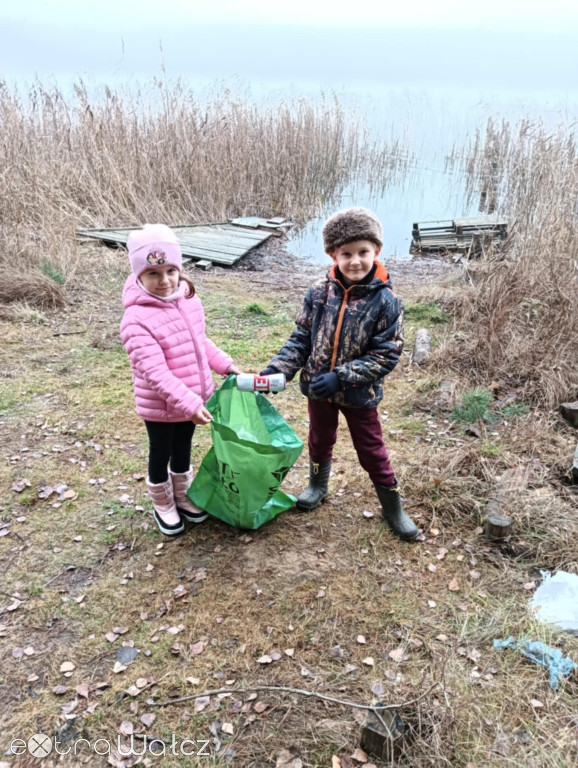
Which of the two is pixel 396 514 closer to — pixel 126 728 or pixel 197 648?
pixel 197 648

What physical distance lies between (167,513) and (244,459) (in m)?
0.67

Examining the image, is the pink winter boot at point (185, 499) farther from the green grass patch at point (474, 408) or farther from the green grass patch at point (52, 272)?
the green grass patch at point (52, 272)

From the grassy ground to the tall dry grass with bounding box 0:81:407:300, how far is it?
422 cm

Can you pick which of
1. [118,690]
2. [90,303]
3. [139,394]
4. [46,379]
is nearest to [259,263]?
[90,303]

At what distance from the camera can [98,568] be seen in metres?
2.76

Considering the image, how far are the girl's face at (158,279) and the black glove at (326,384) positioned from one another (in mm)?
763

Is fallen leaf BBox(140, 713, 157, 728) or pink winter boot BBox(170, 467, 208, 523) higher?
pink winter boot BBox(170, 467, 208, 523)

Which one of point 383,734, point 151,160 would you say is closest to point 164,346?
point 383,734

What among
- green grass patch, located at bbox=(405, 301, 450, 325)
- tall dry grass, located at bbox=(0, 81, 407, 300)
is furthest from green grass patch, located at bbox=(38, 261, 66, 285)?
green grass patch, located at bbox=(405, 301, 450, 325)

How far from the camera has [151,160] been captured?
934 cm

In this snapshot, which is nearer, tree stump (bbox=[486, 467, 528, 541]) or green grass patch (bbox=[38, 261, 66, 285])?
tree stump (bbox=[486, 467, 528, 541])

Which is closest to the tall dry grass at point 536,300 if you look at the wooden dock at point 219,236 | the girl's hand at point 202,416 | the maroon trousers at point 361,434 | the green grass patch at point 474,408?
the green grass patch at point 474,408

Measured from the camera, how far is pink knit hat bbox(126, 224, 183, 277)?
91.8 inches

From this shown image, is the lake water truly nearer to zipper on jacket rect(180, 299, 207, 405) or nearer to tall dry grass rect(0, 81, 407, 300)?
tall dry grass rect(0, 81, 407, 300)
